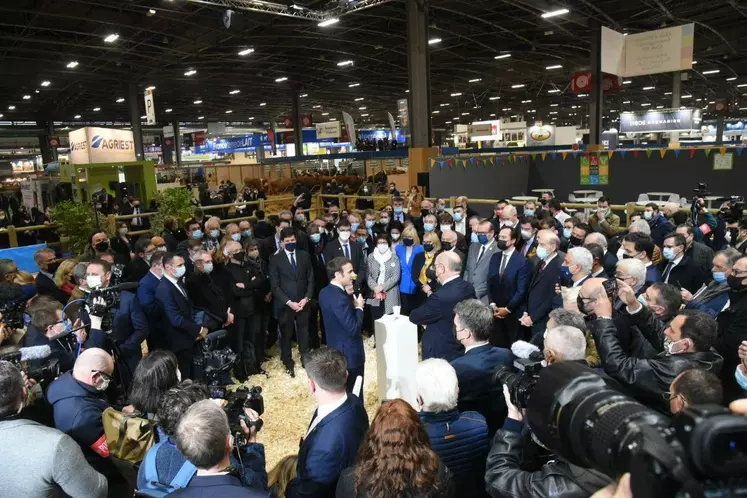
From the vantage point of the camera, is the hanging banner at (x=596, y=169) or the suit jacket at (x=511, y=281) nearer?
the suit jacket at (x=511, y=281)

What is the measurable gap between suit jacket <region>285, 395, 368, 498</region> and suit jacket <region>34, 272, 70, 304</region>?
394 cm

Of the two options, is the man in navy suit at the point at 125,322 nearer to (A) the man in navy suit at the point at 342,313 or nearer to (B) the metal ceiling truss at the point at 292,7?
(A) the man in navy suit at the point at 342,313

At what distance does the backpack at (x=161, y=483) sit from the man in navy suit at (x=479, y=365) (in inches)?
58.7

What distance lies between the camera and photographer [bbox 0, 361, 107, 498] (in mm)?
2135

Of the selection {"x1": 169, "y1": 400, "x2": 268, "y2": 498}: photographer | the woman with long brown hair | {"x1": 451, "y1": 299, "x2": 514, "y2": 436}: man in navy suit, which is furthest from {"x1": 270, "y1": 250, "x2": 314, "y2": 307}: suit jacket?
the woman with long brown hair

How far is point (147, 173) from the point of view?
13.8 metres

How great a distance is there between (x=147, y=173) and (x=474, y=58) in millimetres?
16804

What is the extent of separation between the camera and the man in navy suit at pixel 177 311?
184 inches

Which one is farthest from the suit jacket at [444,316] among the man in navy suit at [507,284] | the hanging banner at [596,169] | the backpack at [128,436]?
the hanging banner at [596,169]

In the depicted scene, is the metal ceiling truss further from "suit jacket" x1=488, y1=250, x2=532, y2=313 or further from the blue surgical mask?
the blue surgical mask

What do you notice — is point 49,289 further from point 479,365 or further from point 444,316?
point 479,365

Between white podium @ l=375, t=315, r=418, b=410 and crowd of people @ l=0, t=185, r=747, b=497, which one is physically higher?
crowd of people @ l=0, t=185, r=747, b=497

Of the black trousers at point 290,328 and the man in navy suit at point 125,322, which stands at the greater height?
the man in navy suit at point 125,322

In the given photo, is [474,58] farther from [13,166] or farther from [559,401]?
[13,166]
